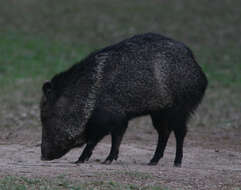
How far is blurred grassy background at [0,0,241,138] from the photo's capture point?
16.4m

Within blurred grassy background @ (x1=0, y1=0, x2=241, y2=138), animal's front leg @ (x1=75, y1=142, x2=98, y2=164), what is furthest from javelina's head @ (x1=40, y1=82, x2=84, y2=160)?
blurred grassy background @ (x1=0, y1=0, x2=241, y2=138)

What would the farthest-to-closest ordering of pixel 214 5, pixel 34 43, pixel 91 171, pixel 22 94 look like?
pixel 214 5
pixel 34 43
pixel 22 94
pixel 91 171

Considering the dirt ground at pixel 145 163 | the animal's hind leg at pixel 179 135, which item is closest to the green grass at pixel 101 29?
the dirt ground at pixel 145 163

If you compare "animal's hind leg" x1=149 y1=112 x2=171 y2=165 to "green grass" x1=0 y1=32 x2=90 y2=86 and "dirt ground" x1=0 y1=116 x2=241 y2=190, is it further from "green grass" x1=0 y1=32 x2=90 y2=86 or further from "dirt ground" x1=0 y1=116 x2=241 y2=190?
"green grass" x1=0 y1=32 x2=90 y2=86

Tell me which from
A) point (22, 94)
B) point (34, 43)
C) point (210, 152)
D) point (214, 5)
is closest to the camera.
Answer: point (210, 152)

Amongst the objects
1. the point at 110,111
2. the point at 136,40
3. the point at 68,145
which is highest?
the point at 136,40

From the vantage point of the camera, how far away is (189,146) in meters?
9.25

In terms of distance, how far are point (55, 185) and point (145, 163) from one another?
2530 millimetres

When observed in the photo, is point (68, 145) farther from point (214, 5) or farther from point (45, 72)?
point (214, 5)

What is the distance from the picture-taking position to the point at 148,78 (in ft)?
23.7

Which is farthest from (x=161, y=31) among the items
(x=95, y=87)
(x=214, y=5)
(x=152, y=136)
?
(x=95, y=87)

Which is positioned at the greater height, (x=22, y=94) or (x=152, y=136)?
(x=152, y=136)

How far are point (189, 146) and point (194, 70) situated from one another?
82.4 inches

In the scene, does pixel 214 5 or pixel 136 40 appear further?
pixel 214 5
